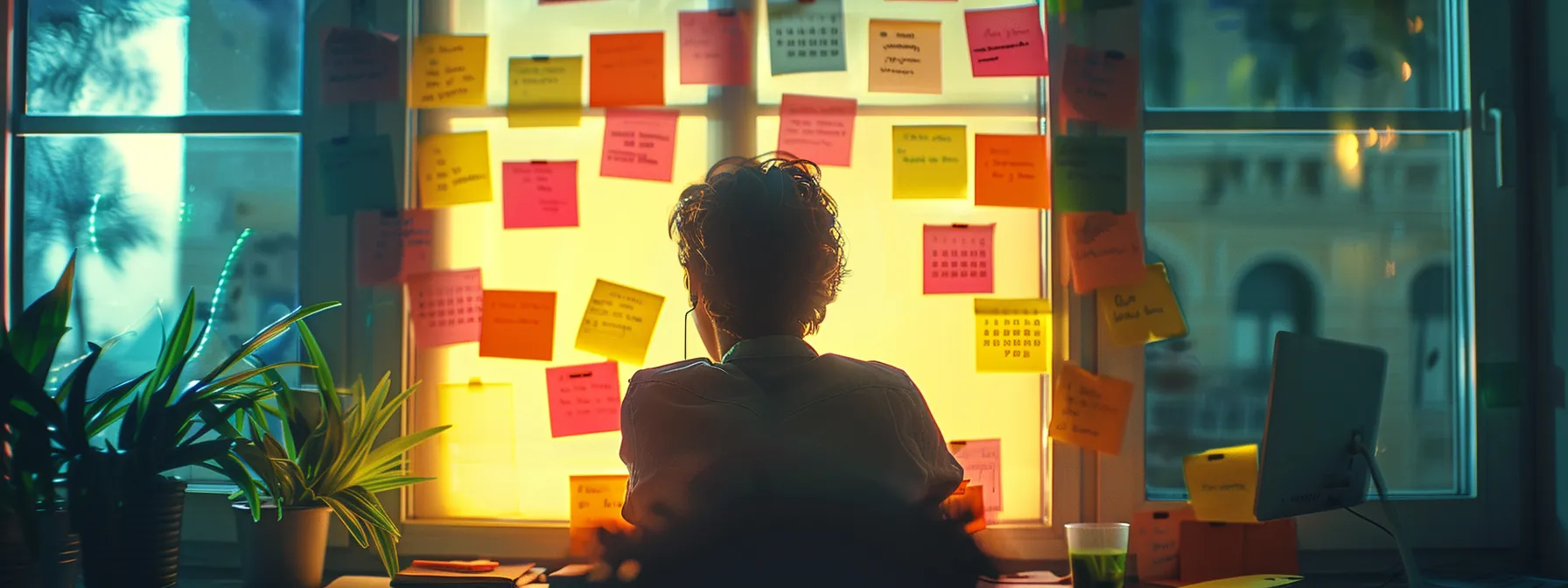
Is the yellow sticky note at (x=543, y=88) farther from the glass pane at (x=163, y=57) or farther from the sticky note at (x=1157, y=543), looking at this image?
the sticky note at (x=1157, y=543)

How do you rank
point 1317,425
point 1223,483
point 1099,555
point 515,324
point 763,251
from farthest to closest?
point 515,324 < point 1223,483 < point 1099,555 < point 1317,425 < point 763,251

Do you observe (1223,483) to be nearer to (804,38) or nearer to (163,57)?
(804,38)

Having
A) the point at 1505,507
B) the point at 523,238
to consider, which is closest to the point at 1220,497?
the point at 1505,507

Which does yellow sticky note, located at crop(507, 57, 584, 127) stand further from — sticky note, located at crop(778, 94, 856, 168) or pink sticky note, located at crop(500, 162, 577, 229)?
sticky note, located at crop(778, 94, 856, 168)

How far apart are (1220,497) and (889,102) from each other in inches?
32.5

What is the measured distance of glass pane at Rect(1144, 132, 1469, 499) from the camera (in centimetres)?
169

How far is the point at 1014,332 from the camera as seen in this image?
64.7 inches

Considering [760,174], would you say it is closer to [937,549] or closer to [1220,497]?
[937,549]

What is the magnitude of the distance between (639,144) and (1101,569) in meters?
0.98

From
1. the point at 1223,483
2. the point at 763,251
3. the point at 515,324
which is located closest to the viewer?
the point at 763,251

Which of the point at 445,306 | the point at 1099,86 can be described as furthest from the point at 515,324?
the point at 1099,86

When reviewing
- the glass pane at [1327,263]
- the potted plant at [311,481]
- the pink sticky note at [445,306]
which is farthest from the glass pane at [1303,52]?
the potted plant at [311,481]

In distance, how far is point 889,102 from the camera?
168cm

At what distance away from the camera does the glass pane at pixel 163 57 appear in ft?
5.65
